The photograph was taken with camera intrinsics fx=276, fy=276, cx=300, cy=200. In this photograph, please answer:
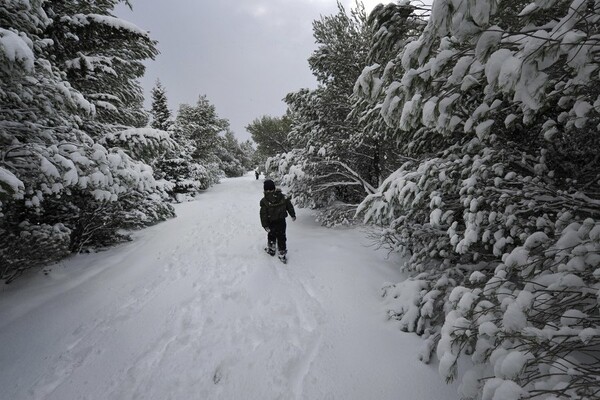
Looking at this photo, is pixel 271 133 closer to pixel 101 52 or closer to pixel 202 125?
pixel 202 125

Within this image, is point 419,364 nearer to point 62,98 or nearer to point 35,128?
point 62,98

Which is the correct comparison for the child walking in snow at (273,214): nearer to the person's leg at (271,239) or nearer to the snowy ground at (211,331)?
the person's leg at (271,239)

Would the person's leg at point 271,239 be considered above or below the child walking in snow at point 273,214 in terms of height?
below

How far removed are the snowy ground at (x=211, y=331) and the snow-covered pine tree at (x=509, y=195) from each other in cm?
72

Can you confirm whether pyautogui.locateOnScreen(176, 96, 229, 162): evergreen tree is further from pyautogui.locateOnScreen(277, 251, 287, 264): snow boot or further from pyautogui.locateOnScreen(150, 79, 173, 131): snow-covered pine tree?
pyautogui.locateOnScreen(277, 251, 287, 264): snow boot

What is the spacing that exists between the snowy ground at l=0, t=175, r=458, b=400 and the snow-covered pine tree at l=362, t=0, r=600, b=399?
72cm

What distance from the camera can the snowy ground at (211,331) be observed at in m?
2.95

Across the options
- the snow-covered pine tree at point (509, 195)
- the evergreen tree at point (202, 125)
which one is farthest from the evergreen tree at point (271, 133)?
the snow-covered pine tree at point (509, 195)

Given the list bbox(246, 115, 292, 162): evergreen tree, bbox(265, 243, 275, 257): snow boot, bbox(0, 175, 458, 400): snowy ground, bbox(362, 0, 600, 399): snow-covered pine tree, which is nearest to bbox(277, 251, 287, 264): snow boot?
bbox(0, 175, 458, 400): snowy ground

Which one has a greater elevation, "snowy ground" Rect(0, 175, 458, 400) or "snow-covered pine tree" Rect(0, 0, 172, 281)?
"snow-covered pine tree" Rect(0, 0, 172, 281)

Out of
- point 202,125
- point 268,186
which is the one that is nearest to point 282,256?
point 268,186

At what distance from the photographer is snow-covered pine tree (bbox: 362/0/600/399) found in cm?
151

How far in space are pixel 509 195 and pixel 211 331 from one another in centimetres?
402

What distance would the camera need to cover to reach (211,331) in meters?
3.79
